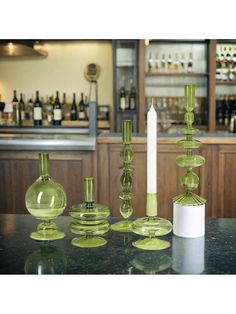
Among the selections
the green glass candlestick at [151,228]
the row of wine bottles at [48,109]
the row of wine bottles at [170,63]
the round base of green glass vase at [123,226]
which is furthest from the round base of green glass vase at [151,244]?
the row of wine bottles at [48,109]

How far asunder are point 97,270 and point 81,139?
234 cm

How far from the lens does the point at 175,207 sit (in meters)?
1.15

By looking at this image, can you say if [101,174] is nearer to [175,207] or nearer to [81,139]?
[81,139]

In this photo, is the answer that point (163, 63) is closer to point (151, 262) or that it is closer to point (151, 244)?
point (151, 244)

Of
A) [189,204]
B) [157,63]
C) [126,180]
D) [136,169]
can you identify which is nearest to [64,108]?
[157,63]

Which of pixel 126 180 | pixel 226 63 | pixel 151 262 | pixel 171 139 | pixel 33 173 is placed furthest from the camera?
pixel 226 63

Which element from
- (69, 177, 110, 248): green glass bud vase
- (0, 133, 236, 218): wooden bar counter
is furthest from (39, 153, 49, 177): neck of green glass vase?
(0, 133, 236, 218): wooden bar counter

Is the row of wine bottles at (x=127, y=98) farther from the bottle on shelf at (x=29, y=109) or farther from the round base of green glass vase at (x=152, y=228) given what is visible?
the round base of green glass vase at (x=152, y=228)

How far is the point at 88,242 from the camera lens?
1080 millimetres

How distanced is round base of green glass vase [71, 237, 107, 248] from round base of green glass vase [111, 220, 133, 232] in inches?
4.0

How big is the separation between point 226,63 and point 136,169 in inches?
106

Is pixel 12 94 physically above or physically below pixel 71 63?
below
